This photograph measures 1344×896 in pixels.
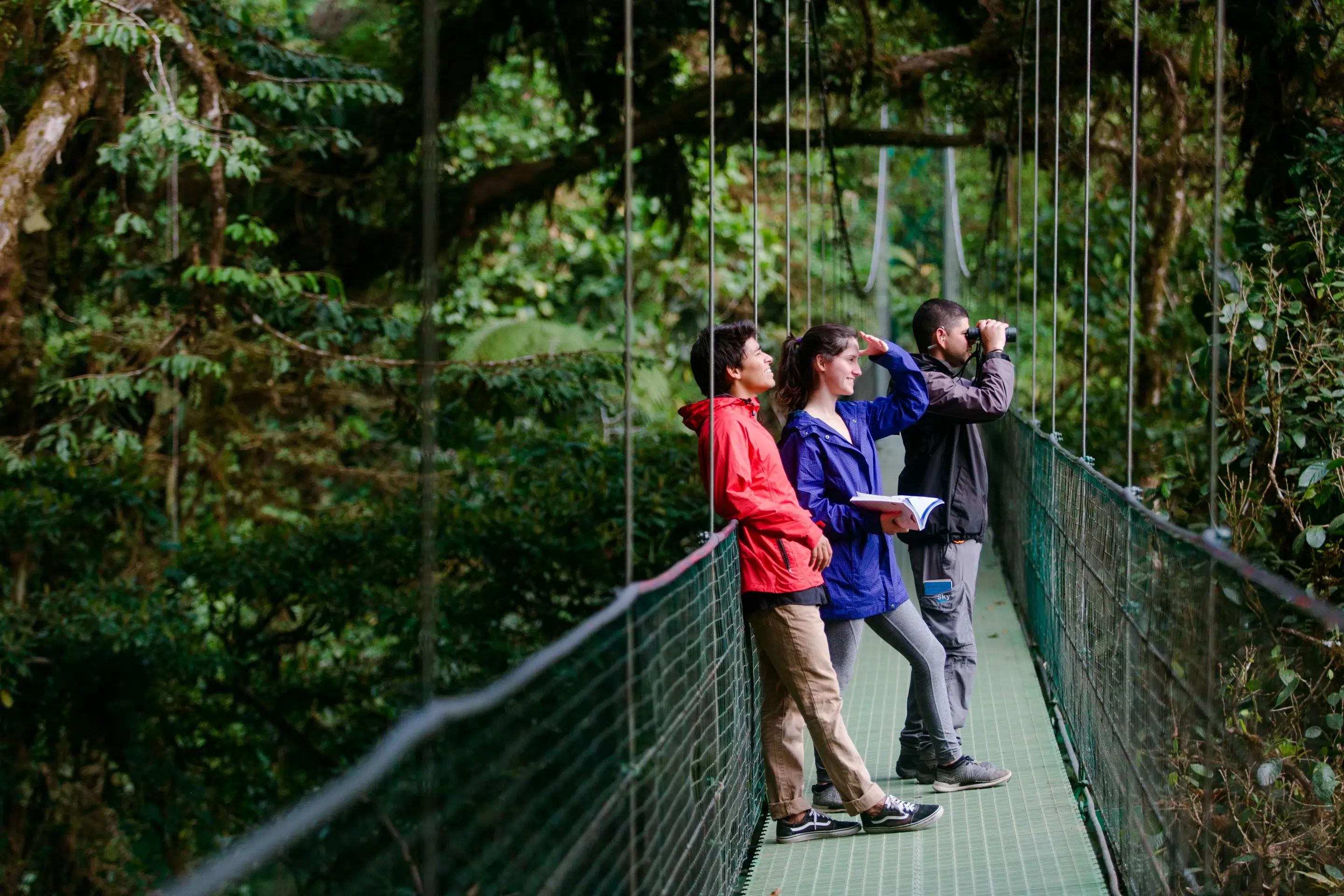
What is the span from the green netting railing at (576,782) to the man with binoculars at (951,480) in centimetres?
44

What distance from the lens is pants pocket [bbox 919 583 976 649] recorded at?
278cm

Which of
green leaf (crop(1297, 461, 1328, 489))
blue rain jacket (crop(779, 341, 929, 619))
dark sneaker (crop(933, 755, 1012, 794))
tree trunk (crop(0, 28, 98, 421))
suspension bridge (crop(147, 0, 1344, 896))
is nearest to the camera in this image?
suspension bridge (crop(147, 0, 1344, 896))

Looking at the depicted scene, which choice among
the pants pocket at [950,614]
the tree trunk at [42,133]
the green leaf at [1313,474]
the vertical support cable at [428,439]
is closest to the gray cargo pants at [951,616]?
the pants pocket at [950,614]

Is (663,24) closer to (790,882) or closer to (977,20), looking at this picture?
(977,20)

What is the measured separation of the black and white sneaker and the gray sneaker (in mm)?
92

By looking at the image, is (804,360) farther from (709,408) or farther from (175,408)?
(175,408)

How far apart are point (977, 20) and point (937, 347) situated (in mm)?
4407

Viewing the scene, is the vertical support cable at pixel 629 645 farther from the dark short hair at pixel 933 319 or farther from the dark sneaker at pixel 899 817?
the dark short hair at pixel 933 319

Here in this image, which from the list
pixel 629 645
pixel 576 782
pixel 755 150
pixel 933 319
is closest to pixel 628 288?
pixel 629 645

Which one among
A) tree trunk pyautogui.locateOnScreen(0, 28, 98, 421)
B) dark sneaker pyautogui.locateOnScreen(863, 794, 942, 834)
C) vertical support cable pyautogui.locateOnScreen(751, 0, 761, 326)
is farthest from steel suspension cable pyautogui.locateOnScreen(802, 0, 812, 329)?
tree trunk pyautogui.locateOnScreen(0, 28, 98, 421)

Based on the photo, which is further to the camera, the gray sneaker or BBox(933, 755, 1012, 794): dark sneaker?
BBox(933, 755, 1012, 794): dark sneaker

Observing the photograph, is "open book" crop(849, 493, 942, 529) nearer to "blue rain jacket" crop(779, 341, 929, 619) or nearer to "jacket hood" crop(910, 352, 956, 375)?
"blue rain jacket" crop(779, 341, 929, 619)

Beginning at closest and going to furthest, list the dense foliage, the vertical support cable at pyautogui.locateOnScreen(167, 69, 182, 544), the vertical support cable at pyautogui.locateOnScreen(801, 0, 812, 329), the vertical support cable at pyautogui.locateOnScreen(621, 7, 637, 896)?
the vertical support cable at pyautogui.locateOnScreen(621, 7, 637, 896) < the dense foliage < the vertical support cable at pyautogui.locateOnScreen(801, 0, 812, 329) < the vertical support cable at pyautogui.locateOnScreen(167, 69, 182, 544)

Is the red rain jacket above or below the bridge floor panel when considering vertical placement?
above
